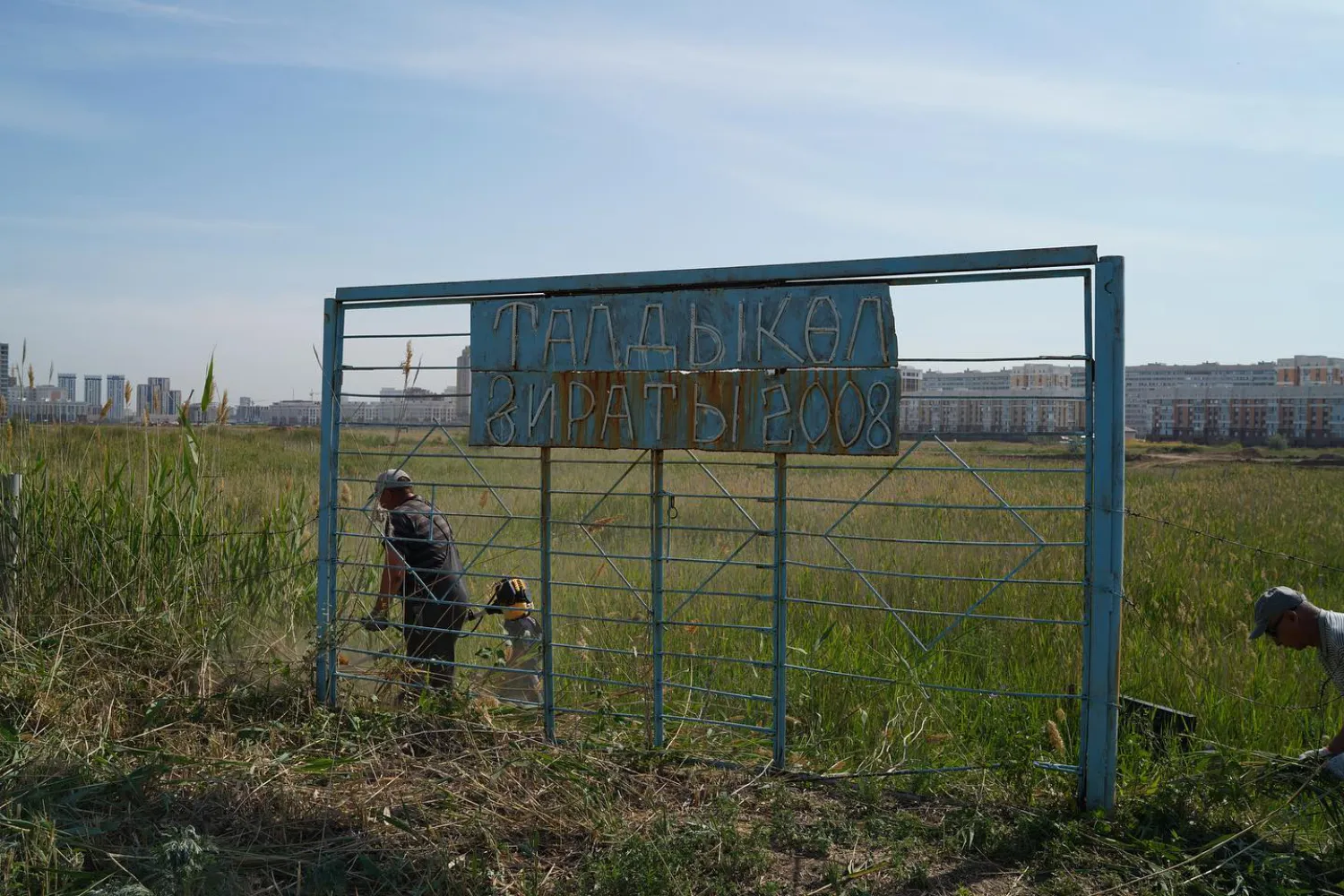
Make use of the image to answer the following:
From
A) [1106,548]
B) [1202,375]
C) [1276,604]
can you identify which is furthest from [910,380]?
[1202,375]

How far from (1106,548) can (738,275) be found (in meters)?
2.09

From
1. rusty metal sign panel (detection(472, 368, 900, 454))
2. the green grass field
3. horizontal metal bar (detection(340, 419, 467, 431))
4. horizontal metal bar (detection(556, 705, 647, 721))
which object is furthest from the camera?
horizontal metal bar (detection(340, 419, 467, 431))

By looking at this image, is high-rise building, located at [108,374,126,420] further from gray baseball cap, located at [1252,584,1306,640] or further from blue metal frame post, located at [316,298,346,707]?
gray baseball cap, located at [1252,584,1306,640]

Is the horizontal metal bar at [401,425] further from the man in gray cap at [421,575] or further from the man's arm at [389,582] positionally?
the man's arm at [389,582]

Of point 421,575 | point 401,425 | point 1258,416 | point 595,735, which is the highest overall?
point 1258,416

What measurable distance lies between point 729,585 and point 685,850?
503 centimetres

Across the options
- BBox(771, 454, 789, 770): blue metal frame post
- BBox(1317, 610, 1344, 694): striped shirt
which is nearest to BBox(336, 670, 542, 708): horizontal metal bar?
BBox(771, 454, 789, 770): blue metal frame post

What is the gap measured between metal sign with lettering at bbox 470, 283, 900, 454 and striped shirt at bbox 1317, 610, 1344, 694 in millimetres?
1988

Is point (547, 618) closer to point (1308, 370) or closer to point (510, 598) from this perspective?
point (510, 598)

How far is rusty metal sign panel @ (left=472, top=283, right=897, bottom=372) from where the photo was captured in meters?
4.81

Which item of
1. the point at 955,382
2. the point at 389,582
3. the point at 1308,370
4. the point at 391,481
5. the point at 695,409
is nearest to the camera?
the point at 695,409

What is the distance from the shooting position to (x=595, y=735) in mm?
5238

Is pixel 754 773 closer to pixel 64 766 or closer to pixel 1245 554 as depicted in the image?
pixel 64 766

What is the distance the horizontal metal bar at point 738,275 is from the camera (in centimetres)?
439
